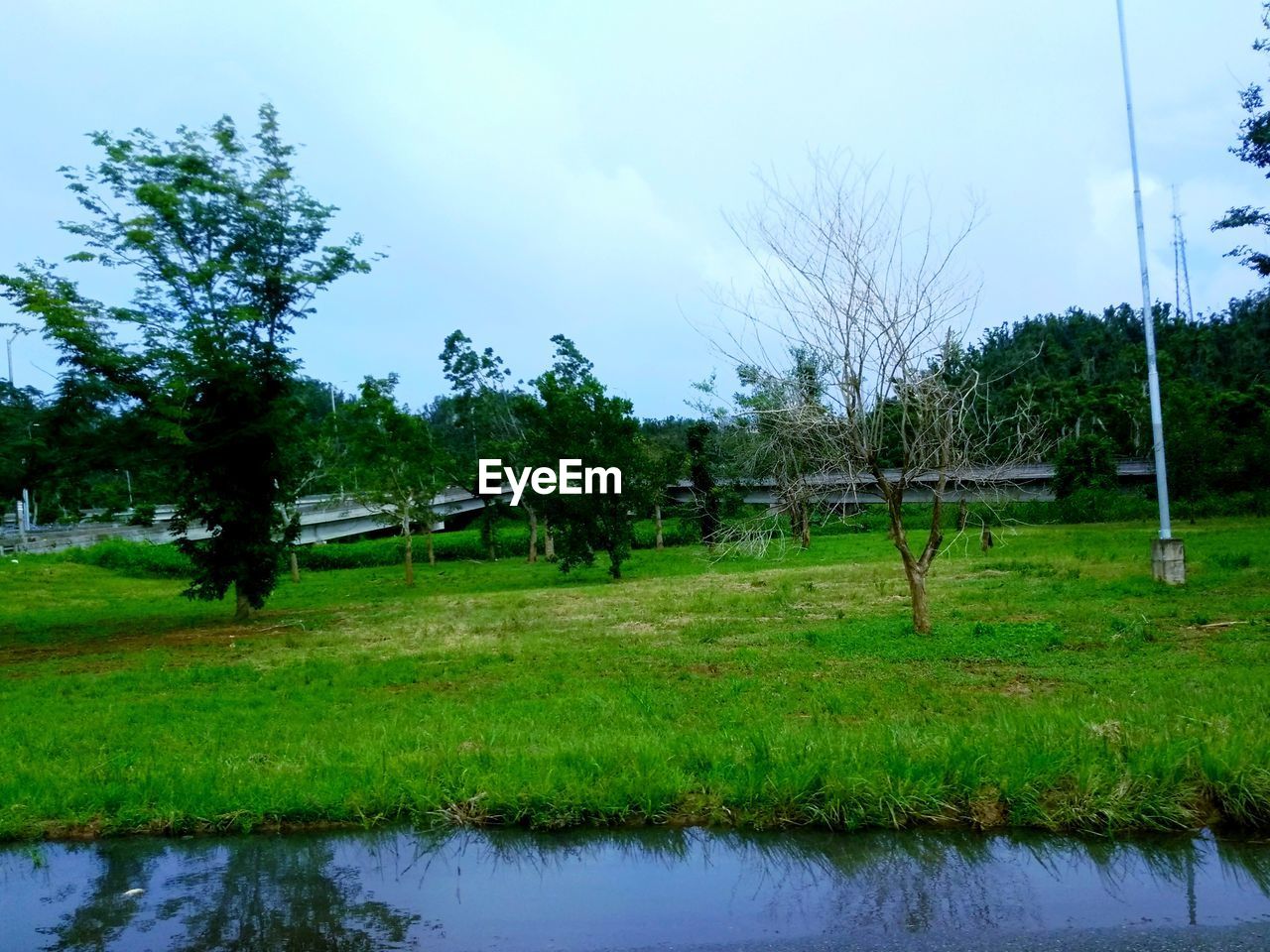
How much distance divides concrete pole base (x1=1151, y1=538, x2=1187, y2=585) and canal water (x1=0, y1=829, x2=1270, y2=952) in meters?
13.6

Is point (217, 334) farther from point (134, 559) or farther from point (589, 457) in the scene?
point (134, 559)

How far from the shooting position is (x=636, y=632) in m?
15.9

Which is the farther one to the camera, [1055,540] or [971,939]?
[1055,540]

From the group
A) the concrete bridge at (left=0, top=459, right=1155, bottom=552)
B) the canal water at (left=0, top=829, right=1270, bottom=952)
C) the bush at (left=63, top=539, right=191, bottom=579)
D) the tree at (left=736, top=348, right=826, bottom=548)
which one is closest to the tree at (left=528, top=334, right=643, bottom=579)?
the concrete bridge at (left=0, top=459, right=1155, bottom=552)

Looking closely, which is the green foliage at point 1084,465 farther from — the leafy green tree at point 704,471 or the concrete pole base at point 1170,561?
the concrete pole base at point 1170,561

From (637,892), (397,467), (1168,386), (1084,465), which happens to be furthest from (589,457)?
(1168,386)

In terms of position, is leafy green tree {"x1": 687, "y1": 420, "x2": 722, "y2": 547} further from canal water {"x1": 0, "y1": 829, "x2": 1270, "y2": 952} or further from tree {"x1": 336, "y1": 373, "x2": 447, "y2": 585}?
canal water {"x1": 0, "y1": 829, "x2": 1270, "y2": 952}

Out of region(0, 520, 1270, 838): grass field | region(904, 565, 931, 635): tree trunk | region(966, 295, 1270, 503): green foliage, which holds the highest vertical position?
region(966, 295, 1270, 503): green foliage

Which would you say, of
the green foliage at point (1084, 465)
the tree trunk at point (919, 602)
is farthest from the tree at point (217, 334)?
the green foliage at point (1084, 465)

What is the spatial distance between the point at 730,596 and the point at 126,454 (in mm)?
11995

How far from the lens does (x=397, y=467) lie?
114ft

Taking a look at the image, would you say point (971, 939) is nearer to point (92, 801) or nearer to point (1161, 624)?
point (92, 801)

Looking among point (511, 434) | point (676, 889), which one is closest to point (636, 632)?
point (676, 889)

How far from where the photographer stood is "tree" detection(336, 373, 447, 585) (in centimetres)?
3338
